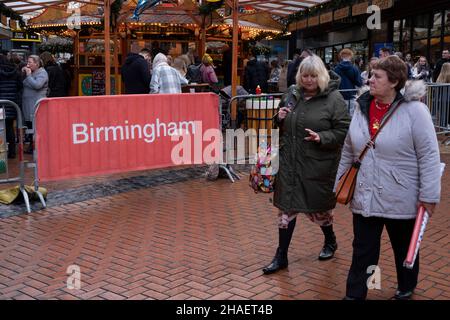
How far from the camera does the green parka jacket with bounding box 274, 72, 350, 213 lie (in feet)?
15.2

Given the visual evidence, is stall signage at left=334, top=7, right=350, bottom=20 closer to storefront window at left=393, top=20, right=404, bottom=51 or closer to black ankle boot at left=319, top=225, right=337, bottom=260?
storefront window at left=393, top=20, right=404, bottom=51

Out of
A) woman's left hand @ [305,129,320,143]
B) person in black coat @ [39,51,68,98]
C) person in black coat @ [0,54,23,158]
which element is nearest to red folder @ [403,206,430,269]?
woman's left hand @ [305,129,320,143]

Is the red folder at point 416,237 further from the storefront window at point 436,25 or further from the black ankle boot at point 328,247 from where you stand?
the storefront window at point 436,25

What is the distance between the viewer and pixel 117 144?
7543 millimetres

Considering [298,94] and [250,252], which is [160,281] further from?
[298,94]

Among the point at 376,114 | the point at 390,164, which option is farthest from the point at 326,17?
the point at 390,164

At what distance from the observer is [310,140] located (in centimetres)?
457

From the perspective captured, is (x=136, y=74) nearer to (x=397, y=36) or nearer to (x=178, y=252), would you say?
(x=178, y=252)

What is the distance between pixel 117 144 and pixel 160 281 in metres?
3.19

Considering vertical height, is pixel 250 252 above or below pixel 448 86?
below

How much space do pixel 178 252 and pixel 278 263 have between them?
1027 mm

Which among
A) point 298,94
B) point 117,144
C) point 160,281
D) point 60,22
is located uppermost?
point 60,22

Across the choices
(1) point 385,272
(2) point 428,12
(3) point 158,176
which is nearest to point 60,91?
(3) point 158,176

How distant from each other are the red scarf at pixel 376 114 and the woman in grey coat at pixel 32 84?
7533 mm
